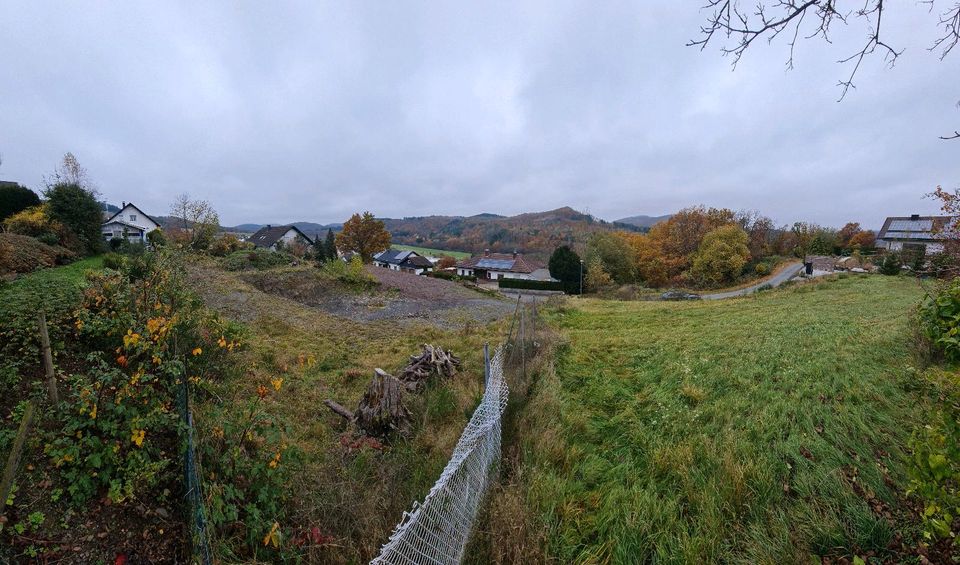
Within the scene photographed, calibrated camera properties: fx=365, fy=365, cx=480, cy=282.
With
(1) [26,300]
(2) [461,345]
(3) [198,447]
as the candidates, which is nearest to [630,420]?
(3) [198,447]

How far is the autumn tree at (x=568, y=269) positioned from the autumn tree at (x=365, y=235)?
63.3 ft

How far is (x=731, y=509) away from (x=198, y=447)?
372 cm

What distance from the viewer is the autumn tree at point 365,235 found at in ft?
132

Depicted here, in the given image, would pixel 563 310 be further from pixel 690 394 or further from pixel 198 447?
pixel 198 447

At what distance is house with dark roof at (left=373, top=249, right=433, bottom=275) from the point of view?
51109 millimetres

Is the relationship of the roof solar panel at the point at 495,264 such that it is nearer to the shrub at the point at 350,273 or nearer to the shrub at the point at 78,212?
the shrub at the point at 350,273

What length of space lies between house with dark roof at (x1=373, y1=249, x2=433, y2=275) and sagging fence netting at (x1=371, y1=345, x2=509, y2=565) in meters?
46.7

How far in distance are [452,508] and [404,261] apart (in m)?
52.2

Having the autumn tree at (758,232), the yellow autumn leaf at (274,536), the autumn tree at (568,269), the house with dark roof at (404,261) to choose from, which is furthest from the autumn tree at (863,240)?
the yellow autumn leaf at (274,536)

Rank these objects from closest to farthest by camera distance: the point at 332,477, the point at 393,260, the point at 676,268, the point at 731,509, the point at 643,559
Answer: the point at 643,559
the point at 731,509
the point at 332,477
the point at 676,268
the point at 393,260

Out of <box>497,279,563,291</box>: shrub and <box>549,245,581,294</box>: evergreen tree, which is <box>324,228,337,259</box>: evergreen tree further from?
<box>549,245,581,294</box>: evergreen tree

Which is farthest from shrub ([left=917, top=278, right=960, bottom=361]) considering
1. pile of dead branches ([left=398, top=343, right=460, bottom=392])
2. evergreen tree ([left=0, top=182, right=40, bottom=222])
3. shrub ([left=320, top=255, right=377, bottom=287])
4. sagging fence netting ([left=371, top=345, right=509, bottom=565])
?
evergreen tree ([left=0, top=182, right=40, bottom=222])

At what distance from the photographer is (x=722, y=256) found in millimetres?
29484

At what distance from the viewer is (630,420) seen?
3.94m
